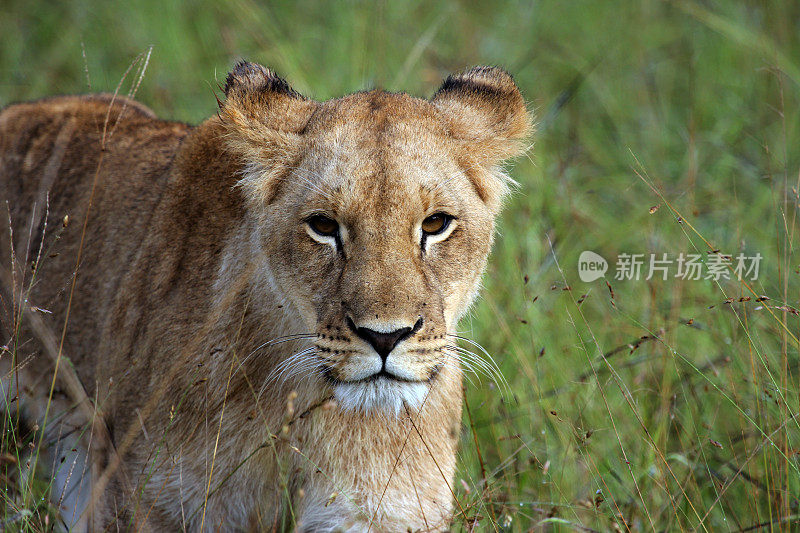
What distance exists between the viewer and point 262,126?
313 centimetres

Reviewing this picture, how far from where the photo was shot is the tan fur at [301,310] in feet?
9.16

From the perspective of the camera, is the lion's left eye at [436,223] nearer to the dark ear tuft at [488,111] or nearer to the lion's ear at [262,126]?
the dark ear tuft at [488,111]

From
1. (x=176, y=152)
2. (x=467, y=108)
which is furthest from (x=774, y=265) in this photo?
(x=176, y=152)

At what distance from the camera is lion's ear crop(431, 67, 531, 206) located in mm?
3244

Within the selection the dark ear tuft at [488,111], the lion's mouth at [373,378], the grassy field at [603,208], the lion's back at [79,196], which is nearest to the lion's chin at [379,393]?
the lion's mouth at [373,378]

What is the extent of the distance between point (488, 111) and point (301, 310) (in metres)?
1.05

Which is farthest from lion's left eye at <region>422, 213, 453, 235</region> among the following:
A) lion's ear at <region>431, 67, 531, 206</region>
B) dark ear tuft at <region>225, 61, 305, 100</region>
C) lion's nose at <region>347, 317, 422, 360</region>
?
dark ear tuft at <region>225, 61, 305, 100</region>

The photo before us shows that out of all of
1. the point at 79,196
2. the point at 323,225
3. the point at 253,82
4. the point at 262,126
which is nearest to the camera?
the point at 323,225

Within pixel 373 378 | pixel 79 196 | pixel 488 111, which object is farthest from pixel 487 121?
pixel 79 196

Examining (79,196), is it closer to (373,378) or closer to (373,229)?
(373,229)

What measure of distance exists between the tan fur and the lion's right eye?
2 centimetres

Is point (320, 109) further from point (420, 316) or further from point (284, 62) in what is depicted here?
point (284, 62)

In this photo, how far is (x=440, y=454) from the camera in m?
3.26

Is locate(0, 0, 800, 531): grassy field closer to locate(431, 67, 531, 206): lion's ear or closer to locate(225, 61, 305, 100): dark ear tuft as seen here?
locate(431, 67, 531, 206): lion's ear
